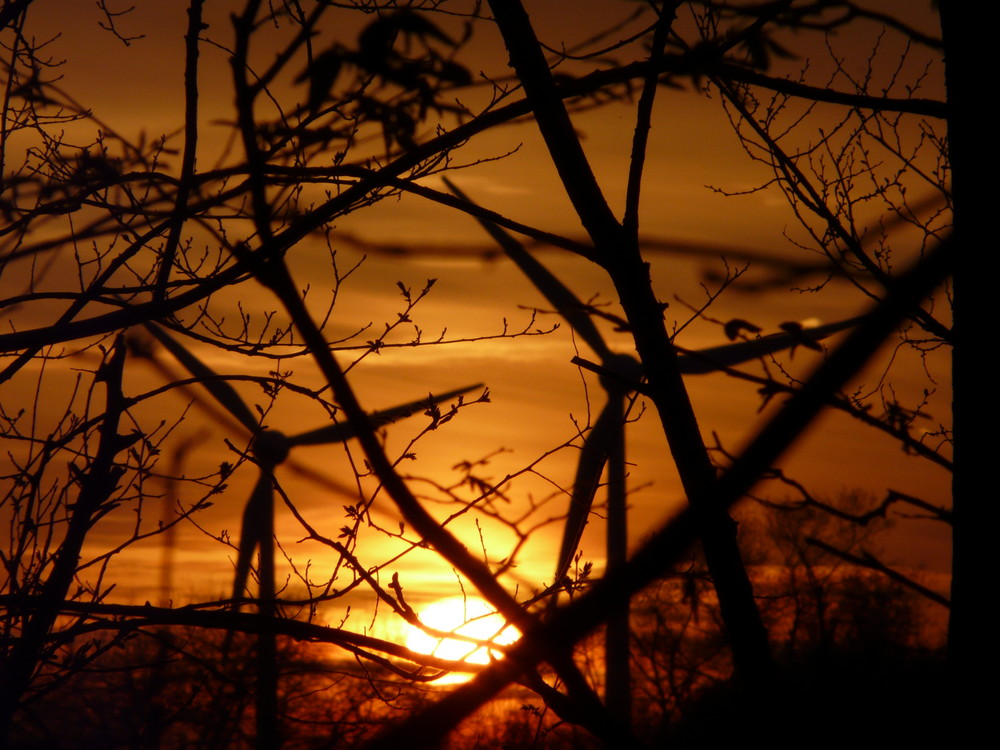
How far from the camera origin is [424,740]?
30.6 inches

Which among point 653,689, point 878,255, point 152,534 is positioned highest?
point 878,255

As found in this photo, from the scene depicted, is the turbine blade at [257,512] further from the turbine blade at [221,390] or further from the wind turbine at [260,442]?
the turbine blade at [221,390]

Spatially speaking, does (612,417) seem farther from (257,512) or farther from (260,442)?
(257,512)

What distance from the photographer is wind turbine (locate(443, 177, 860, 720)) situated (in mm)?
2613

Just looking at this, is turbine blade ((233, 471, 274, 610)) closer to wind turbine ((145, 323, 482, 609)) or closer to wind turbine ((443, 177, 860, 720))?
wind turbine ((145, 323, 482, 609))

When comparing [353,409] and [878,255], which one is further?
[878,255]

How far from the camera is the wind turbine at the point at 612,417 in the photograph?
8.57 feet

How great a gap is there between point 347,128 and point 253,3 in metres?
4.00

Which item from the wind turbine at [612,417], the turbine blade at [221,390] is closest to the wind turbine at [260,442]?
the turbine blade at [221,390]

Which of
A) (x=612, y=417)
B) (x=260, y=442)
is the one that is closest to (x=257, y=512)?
(x=612, y=417)

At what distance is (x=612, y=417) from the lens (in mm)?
11789

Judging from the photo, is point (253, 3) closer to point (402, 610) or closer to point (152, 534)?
point (402, 610)

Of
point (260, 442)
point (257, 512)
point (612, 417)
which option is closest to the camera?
point (260, 442)

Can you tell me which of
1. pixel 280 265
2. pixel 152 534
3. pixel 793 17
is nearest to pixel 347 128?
pixel 793 17
